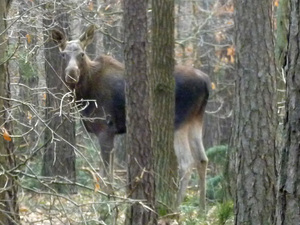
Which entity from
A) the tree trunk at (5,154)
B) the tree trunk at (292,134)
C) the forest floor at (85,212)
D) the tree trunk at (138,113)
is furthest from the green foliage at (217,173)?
the tree trunk at (292,134)

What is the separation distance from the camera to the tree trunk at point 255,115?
7488 mm

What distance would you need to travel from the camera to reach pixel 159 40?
10.6 m

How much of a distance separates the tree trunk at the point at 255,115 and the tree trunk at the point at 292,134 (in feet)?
12.9

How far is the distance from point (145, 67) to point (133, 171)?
127cm

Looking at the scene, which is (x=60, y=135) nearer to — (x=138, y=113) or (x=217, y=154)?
(x=138, y=113)

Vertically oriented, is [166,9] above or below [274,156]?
above

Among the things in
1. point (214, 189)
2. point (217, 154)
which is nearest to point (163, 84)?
point (214, 189)

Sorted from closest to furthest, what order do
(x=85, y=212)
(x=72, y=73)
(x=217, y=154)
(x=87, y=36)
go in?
(x=85, y=212) < (x=72, y=73) < (x=87, y=36) < (x=217, y=154)

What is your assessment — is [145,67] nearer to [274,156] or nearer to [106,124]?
[274,156]

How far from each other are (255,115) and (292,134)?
410 centimetres

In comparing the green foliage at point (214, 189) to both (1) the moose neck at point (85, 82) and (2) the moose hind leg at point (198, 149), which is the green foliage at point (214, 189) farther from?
(1) the moose neck at point (85, 82)

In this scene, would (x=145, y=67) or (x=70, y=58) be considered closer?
(x=145, y=67)

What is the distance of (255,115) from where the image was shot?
759 cm

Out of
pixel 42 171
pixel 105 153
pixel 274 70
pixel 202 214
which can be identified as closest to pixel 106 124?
pixel 105 153
